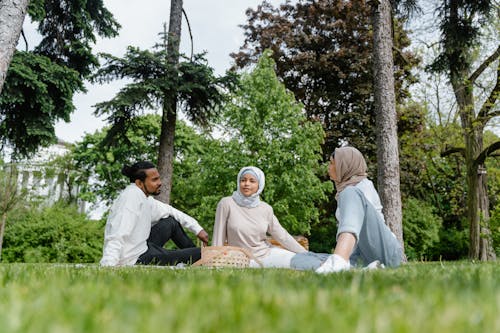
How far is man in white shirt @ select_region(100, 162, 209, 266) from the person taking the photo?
621 cm

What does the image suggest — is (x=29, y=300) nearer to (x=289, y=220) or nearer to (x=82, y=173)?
(x=289, y=220)

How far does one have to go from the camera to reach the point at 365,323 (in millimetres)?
1127

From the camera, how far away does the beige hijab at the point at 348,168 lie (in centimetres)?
474

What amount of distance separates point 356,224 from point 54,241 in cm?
1497

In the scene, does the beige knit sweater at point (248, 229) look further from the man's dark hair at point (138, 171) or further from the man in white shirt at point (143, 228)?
the man's dark hair at point (138, 171)

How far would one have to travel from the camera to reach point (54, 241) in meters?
16.6

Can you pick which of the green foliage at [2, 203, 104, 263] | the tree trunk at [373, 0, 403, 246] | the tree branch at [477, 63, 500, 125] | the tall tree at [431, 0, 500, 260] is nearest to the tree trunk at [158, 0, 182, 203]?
the tree trunk at [373, 0, 403, 246]

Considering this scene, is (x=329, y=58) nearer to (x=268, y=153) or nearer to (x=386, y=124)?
(x=268, y=153)

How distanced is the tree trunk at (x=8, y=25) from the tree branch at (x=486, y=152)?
13.4m

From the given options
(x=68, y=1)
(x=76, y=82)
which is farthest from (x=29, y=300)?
(x=68, y=1)

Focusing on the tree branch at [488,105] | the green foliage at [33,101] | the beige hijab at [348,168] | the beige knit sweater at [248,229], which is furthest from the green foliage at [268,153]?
the beige hijab at [348,168]

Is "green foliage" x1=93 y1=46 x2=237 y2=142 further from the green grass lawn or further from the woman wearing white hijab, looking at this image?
the green grass lawn

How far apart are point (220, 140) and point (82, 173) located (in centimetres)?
1351

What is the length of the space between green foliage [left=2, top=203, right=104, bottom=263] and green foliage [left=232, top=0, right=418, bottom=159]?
9.21 metres
